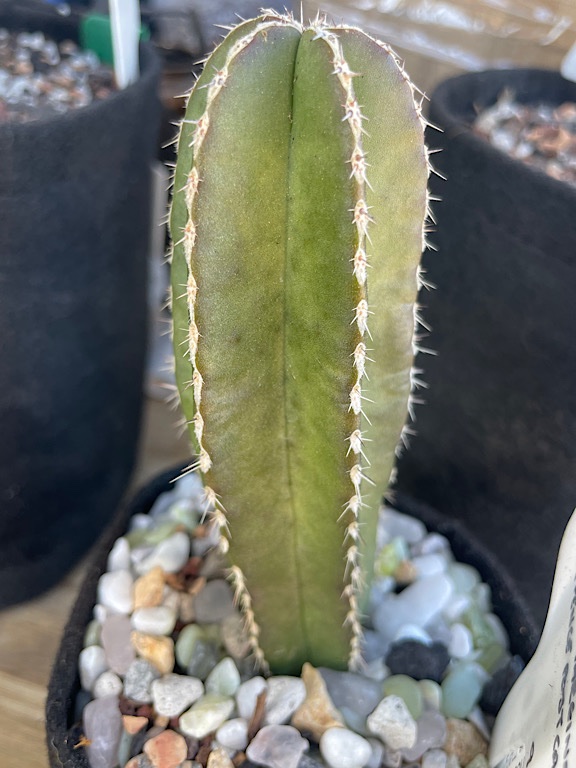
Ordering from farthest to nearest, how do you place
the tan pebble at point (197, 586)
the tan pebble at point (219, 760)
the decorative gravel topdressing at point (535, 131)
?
the decorative gravel topdressing at point (535, 131) → the tan pebble at point (197, 586) → the tan pebble at point (219, 760)

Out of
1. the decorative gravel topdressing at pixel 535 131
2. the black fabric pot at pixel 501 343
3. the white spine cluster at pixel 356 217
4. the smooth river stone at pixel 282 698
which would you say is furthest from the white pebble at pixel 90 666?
the decorative gravel topdressing at pixel 535 131

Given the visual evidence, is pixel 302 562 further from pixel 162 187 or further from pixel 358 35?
pixel 162 187

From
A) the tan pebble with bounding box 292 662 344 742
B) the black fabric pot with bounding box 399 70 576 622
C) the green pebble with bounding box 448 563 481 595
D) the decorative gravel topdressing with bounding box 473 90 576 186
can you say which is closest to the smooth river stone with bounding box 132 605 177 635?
the tan pebble with bounding box 292 662 344 742

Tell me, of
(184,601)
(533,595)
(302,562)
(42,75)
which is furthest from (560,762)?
(42,75)

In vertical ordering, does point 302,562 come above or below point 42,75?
below

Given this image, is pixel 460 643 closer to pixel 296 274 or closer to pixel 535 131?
pixel 296 274

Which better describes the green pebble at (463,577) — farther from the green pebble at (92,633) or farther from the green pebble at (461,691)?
the green pebble at (92,633)
